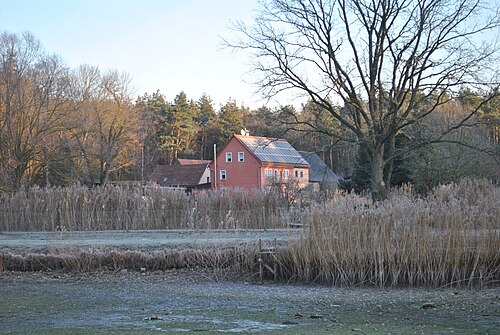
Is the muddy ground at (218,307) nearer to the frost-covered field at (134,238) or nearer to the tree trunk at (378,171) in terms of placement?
the frost-covered field at (134,238)

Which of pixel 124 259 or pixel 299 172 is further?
pixel 299 172

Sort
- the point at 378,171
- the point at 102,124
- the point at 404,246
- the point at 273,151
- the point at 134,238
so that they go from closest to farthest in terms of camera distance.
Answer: the point at 404,246 → the point at 134,238 → the point at 378,171 → the point at 102,124 → the point at 273,151

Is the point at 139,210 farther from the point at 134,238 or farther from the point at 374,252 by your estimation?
the point at 374,252

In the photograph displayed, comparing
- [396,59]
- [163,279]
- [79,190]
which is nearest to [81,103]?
[79,190]

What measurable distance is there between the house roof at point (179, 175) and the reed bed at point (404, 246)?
51.6m

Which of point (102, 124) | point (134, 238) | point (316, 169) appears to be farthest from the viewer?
point (316, 169)

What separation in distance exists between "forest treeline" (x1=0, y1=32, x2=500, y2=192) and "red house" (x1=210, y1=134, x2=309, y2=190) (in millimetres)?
8988

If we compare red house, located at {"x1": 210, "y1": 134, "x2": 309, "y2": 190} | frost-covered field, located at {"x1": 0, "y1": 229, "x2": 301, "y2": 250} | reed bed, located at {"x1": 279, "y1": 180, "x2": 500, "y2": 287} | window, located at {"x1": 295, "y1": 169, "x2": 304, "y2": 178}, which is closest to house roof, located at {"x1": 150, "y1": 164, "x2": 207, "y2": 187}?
red house, located at {"x1": 210, "y1": 134, "x2": 309, "y2": 190}

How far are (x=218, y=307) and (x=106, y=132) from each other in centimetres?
4304

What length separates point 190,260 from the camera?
17609 mm

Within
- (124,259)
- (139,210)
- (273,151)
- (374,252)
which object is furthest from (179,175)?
(374,252)

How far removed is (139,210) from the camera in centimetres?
2627

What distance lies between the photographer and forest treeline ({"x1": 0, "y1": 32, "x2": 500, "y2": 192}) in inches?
1227

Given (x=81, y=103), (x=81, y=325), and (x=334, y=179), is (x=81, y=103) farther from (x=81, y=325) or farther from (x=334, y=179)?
(x=81, y=325)
